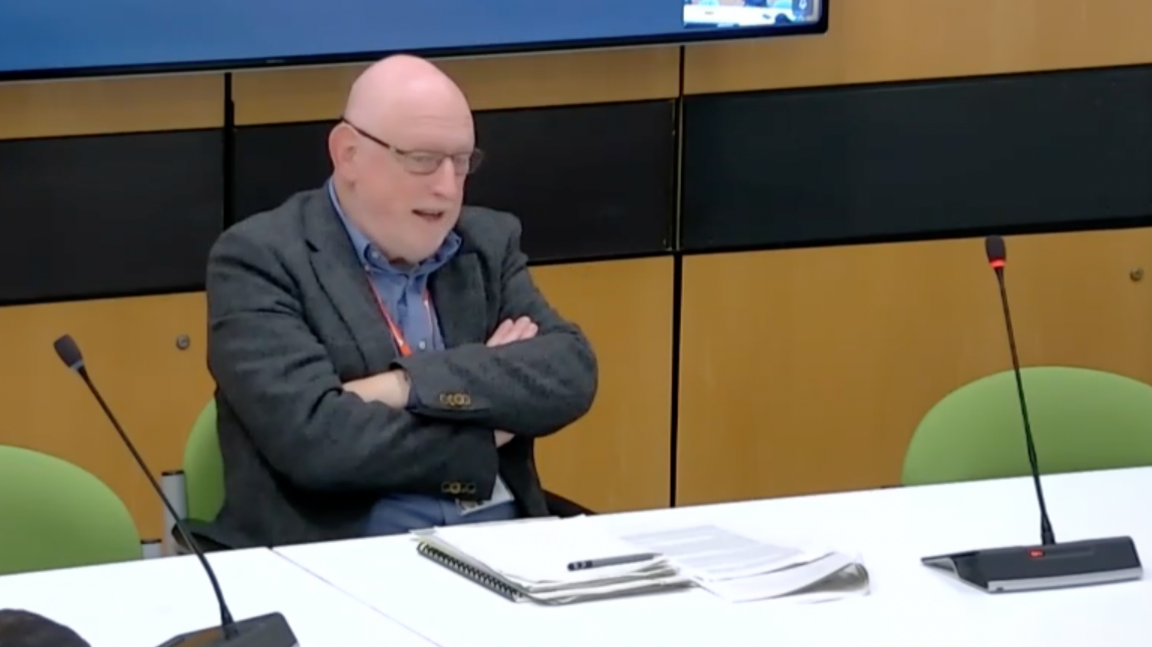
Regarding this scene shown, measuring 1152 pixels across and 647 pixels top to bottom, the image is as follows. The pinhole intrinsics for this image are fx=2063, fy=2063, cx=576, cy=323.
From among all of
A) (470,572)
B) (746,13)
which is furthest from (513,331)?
(746,13)

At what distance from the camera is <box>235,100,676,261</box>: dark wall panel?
432cm

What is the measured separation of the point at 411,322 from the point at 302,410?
1.03ft

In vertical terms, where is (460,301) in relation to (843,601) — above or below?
above

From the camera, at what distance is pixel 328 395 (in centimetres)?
312

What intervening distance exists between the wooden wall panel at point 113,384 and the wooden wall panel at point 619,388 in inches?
30.7

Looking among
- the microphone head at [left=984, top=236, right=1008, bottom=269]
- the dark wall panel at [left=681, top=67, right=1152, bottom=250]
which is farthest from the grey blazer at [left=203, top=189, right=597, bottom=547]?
the dark wall panel at [left=681, top=67, right=1152, bottom=250]

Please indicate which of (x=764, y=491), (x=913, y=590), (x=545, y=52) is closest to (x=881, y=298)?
(x=764, y=491)

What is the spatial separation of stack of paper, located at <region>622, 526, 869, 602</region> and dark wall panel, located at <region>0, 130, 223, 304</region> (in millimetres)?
1611

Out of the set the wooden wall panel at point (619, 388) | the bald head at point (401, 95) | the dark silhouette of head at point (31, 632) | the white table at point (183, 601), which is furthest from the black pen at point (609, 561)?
the wooden wall panel at point (619, 388)

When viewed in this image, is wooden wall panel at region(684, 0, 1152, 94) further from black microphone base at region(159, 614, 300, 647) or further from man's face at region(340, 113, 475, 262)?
black microphone base at region(159, 614, 300, 647)

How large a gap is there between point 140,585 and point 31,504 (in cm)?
36

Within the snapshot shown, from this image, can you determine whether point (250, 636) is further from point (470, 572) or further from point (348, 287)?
point (348, 287)

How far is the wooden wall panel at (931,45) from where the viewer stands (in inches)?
177

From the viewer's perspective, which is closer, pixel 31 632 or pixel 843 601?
pixel 31 632
